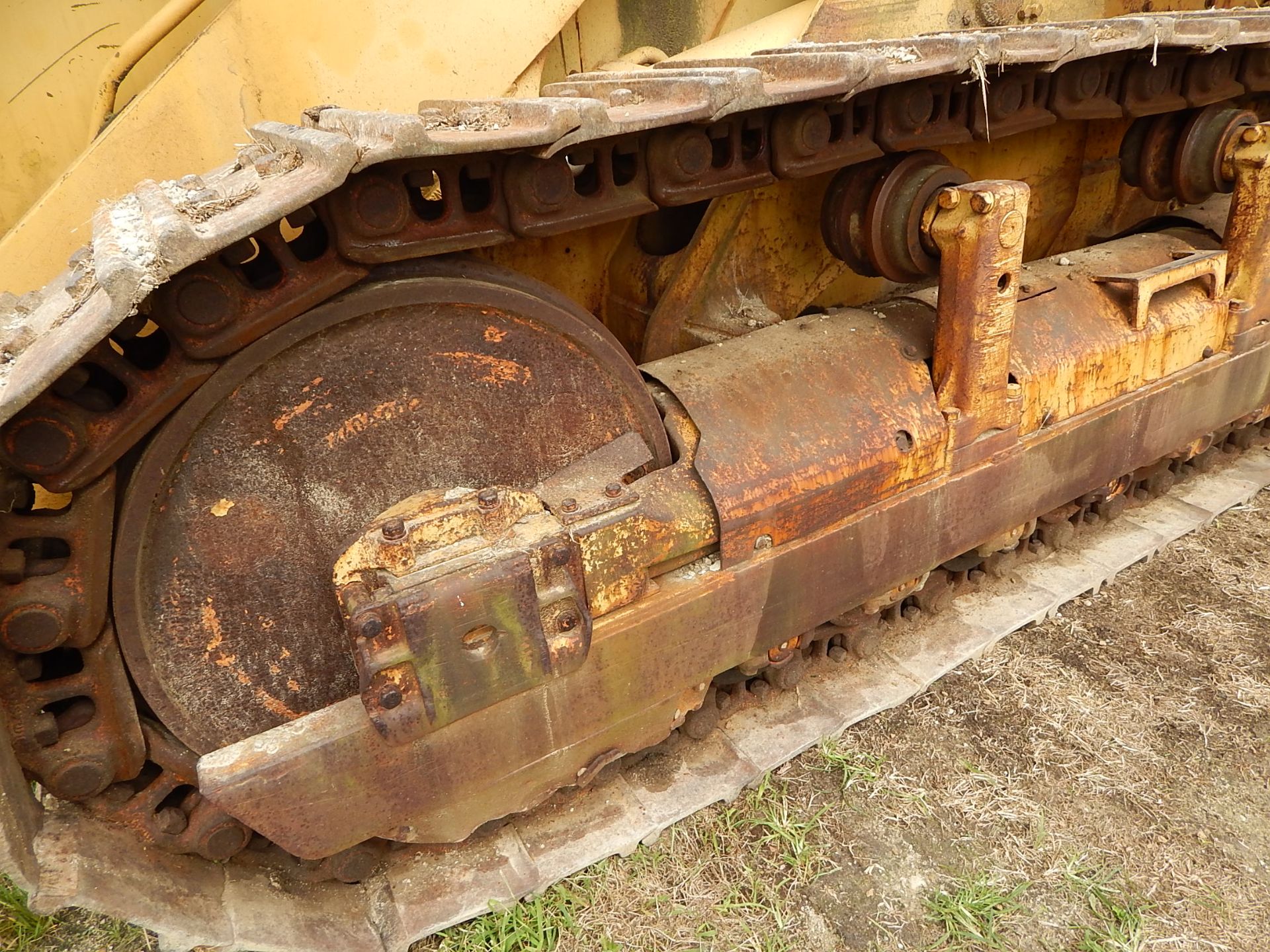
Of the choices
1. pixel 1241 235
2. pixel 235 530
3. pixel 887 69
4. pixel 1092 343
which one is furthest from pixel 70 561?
pixel 1241 235

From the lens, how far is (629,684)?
5.89 ft

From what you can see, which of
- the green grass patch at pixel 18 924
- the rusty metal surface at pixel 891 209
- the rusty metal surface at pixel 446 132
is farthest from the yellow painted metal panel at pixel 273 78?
the green grass patch at pixel 18 924

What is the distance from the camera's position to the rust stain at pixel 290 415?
1.52m

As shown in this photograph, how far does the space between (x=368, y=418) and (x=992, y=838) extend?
1640 mm

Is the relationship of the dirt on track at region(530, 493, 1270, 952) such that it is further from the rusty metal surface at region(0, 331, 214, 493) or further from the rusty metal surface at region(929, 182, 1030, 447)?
the rusty metal surface at region(0, 331, 214, 493)

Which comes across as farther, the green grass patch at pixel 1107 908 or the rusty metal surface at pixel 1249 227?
the rusty metal surface at pixel 1249 227

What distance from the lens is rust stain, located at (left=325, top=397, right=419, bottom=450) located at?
1.58 m

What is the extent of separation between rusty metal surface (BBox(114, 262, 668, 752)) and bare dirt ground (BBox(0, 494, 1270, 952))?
0.57m

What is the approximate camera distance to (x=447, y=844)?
1.96 m

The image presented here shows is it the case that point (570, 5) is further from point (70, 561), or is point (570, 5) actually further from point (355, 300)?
point (70, 561)

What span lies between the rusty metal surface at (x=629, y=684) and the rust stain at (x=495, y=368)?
1.32ft

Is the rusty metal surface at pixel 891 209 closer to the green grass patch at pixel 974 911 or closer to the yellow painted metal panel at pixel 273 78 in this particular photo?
the yellow painted metal panel at pixel 273 78

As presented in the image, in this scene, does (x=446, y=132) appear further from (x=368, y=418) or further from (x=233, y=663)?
(x=233, y=663)

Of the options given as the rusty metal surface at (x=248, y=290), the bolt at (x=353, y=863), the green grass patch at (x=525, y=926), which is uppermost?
the rusty metal surface at (x=248, y=290)
